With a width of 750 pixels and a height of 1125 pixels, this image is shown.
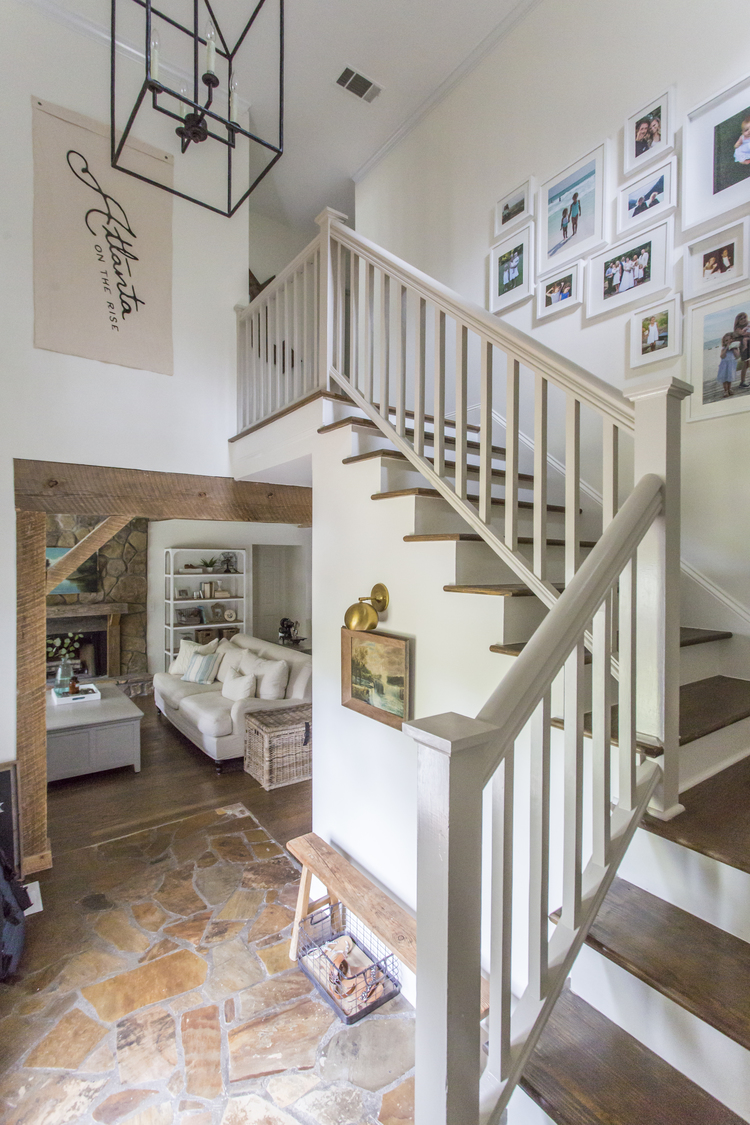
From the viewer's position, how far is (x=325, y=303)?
243 cm

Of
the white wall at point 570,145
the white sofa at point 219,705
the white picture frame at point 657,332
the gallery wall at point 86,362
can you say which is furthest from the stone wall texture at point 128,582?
the white picture frame at point 657,332

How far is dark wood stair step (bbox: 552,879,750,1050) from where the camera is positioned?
948 mm

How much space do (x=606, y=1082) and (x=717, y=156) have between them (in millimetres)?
2858

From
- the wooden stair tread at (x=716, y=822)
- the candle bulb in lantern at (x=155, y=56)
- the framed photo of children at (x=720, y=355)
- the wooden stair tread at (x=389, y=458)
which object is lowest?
the wooden stair tread at (x=716, y=822)

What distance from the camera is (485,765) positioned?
2.71ft

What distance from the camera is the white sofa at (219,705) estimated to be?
4.41 meters

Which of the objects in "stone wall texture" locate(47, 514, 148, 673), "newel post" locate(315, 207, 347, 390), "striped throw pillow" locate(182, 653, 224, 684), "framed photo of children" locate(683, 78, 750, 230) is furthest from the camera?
"stone wall texture" locate(47, 514, 148, 673)

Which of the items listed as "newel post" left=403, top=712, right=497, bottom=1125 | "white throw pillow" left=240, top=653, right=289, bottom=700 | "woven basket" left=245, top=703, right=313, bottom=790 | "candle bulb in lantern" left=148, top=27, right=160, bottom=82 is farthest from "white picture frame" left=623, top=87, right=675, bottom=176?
"white throw pillow" left=240, top=653, right=289, bottom=700

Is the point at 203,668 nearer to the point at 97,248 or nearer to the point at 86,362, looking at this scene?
the point at 86,362

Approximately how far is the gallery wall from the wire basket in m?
1.77

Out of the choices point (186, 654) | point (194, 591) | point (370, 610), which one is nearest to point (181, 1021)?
point (370, 610)

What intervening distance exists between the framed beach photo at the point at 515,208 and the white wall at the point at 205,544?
14.6 ft

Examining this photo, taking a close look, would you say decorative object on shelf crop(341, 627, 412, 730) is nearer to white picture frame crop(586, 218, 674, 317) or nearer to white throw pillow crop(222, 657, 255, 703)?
white picture frame crop(586, 218, 674, 317)

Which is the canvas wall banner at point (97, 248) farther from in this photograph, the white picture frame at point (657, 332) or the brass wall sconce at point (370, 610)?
the white picture frame at point (657, 332)
